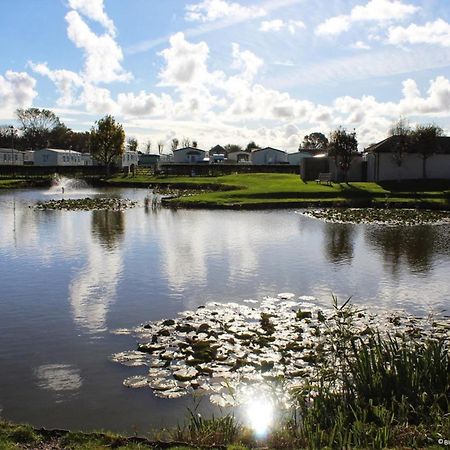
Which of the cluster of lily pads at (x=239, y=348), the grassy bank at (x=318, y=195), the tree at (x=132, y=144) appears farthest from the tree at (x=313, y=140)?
the cluster of lily pads at (x=239, y=348)

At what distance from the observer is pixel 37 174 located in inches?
3782

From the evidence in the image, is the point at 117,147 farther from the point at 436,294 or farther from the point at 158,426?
the point at 158,426

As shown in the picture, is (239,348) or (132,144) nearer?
(239,348)

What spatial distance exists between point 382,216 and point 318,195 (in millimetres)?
13015

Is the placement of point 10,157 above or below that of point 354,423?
above

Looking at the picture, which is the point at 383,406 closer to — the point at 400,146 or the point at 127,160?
the point at 400,146

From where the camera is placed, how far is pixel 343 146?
6119cm

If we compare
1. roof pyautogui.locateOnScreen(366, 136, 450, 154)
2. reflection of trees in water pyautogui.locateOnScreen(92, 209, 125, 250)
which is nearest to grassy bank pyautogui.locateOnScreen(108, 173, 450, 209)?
roof pyautogui.locateOnScreen(366, 136, 450, 154)

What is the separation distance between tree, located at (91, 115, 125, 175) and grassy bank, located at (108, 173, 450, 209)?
127ft

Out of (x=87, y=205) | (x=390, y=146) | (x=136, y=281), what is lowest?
(x=136, y=281)

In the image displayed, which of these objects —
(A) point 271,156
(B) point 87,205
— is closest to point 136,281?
(B) point 87,205

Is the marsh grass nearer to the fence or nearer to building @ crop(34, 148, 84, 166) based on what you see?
the fence

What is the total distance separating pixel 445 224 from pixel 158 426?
32.4 m

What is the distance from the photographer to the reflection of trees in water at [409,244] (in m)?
23.5
